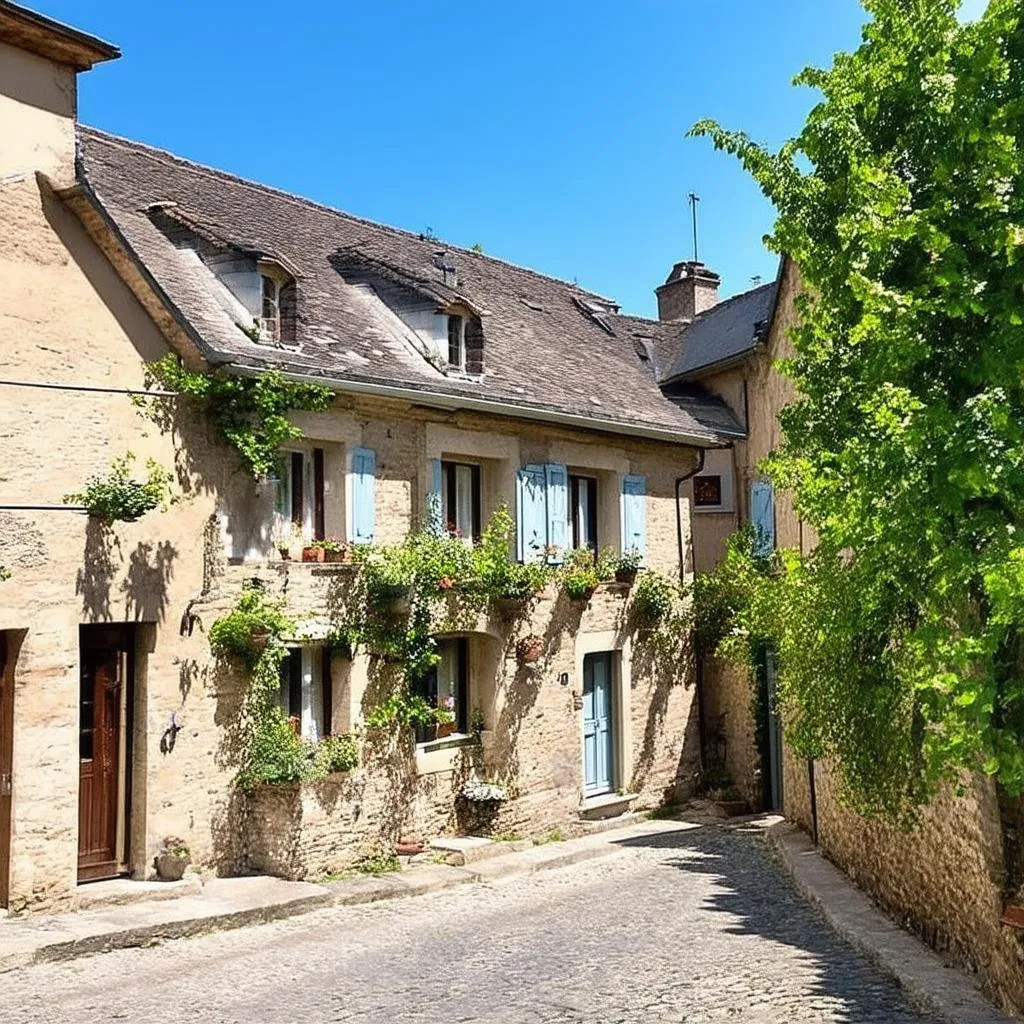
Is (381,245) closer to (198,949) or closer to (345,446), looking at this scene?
(345,446)

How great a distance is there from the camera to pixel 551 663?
14797 mm

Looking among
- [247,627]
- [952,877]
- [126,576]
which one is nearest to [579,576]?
[247,627]

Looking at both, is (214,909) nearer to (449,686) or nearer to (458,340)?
(449,686)

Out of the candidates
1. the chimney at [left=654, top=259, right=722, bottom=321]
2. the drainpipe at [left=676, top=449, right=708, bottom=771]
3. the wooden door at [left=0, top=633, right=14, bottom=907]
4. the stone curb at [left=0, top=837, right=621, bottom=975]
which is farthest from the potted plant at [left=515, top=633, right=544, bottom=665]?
the chimney at [left=654, top=259, right=722, bottom=321]

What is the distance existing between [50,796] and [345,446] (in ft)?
15.2

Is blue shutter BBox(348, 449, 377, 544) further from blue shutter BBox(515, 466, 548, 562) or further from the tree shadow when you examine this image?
blue shutter BBox(515, 466, 548, 562)

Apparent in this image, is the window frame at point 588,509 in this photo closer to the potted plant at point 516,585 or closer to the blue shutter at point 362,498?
the potted plant at point 516,585

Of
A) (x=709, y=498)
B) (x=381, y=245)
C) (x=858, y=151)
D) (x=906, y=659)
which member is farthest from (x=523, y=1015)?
(x=709, y=498)

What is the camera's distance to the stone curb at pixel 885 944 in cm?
706

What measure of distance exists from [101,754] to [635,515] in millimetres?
8231

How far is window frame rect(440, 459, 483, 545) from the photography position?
552 inches

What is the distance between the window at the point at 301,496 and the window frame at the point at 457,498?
172 cm

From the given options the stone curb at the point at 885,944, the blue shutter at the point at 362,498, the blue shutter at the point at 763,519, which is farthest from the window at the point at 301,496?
the blue shutter at the point at 763,519

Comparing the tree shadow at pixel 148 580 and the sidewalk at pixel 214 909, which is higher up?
the tree shadow at pixel 148 580
